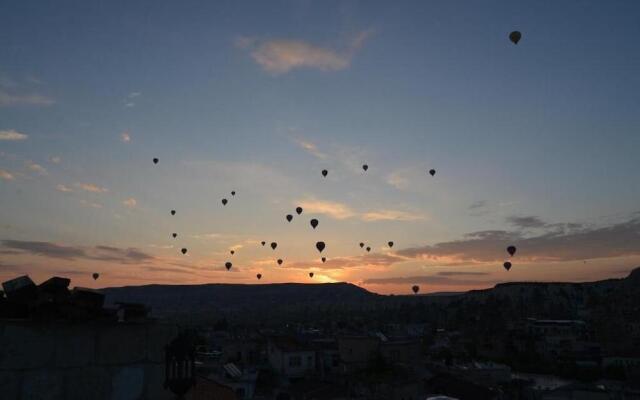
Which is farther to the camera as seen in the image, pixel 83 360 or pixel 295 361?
pixel 295 361

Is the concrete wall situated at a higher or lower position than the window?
higher

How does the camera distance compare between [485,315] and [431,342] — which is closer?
[431,342]

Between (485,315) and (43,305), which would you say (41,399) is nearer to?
(43,305)

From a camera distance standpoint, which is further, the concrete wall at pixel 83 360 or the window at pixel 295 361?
the window at pixel 295 361

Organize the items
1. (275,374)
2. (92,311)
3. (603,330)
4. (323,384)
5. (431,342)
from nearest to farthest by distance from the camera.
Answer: (92,311) < (323,384) < (275,374) < (431,342) < (603,330)

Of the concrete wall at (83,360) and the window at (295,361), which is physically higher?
the concrete wall at (83,360)

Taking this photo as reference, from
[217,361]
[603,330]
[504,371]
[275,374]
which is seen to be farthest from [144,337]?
[603,330]

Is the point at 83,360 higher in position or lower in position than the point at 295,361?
higher

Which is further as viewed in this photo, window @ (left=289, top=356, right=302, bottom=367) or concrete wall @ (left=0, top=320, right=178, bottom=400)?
window @ (left=289, top=356, right=302, bottom=367)
